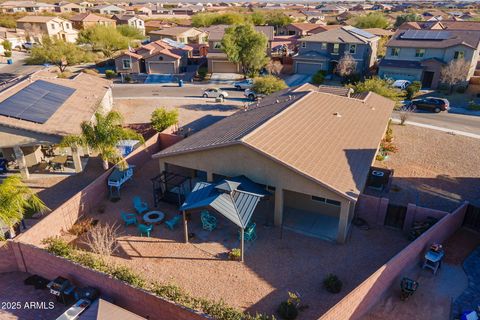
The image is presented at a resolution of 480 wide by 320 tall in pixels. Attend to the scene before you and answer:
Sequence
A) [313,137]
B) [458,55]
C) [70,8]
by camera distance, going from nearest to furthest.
→ 1. [313,137]
2. [458,55]
3. [70,8]

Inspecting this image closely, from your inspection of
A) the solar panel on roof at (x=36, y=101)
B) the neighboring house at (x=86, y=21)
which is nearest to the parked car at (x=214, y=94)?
the solar panel on roof at (x=36, y=101)

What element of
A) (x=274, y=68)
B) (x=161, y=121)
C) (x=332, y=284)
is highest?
(x=274, y=68)

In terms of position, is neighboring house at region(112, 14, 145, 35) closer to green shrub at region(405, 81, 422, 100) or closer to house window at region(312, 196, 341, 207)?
green shrub at region(405, 81, 422, 100)

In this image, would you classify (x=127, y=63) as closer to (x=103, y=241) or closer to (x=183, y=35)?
(x=183, y=35)

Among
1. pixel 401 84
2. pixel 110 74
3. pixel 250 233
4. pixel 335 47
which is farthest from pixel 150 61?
pixel 250 233

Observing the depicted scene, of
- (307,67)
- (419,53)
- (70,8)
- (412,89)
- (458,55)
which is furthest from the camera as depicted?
(70,8)

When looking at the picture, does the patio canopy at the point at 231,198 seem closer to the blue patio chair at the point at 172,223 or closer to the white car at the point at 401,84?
the blue patio chair at the point at 172,223

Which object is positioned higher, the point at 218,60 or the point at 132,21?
the point at 132,21
